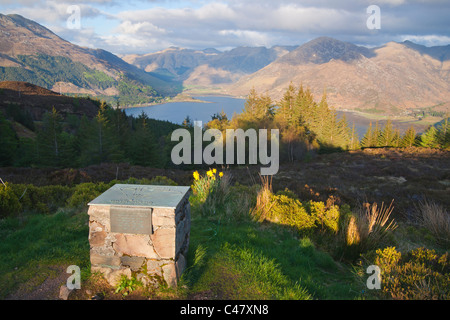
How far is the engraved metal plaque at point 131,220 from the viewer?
370cm

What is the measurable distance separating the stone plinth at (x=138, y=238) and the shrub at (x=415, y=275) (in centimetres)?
288

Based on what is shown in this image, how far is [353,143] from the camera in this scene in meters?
50.0

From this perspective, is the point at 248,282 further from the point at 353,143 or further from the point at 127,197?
the point at 353,143

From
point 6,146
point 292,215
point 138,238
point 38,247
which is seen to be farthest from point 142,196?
point 6,146

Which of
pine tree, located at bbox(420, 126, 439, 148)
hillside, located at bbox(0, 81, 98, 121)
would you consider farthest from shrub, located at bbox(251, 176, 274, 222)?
pine tree, located at bbox(420, 126, 439, 148)

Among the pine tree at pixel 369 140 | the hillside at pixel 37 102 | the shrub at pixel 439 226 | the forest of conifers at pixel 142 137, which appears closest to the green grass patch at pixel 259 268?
the shrub at pixel 439 226

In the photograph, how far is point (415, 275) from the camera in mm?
3719

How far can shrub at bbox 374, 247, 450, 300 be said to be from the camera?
3447 millimetres

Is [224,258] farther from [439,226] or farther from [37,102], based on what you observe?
[37,102]

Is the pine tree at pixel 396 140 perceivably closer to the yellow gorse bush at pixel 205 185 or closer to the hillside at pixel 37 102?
the yellow gorse bush at pixel 205 185

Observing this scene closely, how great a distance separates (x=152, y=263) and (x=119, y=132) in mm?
36900

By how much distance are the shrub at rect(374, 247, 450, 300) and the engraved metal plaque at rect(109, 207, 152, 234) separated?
326 cm

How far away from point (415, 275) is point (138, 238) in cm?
375
